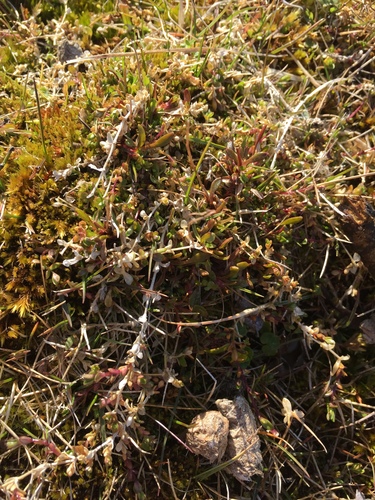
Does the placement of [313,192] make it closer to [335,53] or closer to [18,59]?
[335,53]

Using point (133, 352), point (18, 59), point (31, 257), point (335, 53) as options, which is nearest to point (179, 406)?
point (133, 352)

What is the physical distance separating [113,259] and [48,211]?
54 cm

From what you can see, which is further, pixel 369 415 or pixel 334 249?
pixel 334 249

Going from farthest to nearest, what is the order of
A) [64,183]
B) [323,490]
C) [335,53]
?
[335,53]
[323,490]
[64,183]

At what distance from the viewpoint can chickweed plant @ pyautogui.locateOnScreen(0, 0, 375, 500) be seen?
9.83 ft

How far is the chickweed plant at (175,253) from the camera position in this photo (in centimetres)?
300

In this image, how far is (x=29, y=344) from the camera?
119 inches

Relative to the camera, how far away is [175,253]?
313cm

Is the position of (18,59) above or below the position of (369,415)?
above

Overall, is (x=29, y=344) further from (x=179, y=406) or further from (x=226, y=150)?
(x=226, y=150)

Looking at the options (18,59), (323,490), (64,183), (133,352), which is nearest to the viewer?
(133,352)

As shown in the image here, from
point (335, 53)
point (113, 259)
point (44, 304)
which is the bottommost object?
point (44, 304)

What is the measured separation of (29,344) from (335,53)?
10.7 feet

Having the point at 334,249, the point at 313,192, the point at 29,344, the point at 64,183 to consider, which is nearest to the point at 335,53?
the point at 313,192
